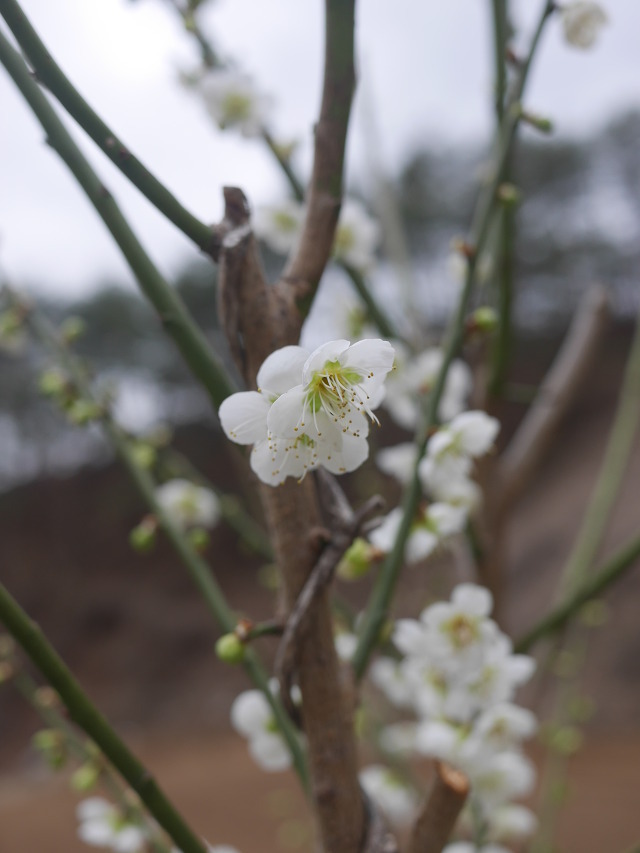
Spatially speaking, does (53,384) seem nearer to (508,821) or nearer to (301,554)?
(301,554)

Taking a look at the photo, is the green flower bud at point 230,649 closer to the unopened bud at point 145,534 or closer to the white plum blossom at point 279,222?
the unopened bud at point 145,534

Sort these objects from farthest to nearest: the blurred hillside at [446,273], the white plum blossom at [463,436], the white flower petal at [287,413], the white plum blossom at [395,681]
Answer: the blurred hillside at [446,273]
the white plum blossom at [395,681]
the white plum blossom at [463,436]
the white flower petal at [287,413]

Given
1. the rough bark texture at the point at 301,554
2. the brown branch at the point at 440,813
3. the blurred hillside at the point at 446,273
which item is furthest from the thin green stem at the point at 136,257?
the blurred hillside at the point at 446,273

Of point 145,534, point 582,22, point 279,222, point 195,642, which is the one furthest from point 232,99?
point 195,642

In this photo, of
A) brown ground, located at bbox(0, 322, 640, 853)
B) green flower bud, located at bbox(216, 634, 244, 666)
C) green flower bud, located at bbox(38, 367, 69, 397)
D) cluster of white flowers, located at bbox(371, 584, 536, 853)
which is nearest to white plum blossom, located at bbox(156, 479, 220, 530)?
green flower bud, located at bbox(38, 367, 69, 397)

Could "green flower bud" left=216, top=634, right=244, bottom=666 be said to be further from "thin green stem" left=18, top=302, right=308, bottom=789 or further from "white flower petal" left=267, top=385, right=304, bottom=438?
"white flower petal" left=267, top=385, right=304, bottom=438

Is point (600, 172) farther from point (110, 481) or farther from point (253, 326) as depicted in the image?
point (253, 326)

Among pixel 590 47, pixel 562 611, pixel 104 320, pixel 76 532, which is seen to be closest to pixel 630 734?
pixel 562 611
